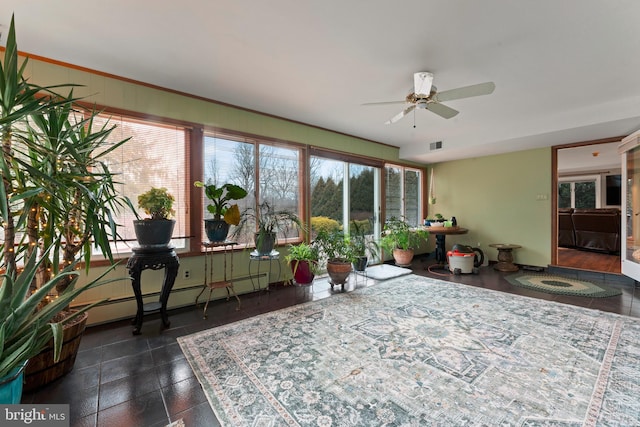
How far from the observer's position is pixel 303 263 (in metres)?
3.84

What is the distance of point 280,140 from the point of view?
13.4 feet

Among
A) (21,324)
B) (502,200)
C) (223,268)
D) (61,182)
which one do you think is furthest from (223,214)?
(502,200)

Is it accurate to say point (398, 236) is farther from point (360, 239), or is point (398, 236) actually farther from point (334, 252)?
point (334, 252)

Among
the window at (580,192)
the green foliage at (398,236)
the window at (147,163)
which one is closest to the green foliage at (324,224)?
the green foliage at (398,236)

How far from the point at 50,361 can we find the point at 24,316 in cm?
77

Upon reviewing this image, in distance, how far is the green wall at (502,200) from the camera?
16.4 feet

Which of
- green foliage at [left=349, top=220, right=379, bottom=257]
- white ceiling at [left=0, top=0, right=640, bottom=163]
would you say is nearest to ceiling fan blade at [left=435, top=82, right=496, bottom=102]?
white ceiling at [left=0, top=0, right=640, bottom=163]

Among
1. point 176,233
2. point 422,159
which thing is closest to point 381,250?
point 422,159

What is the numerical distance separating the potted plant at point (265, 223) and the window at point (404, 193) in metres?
2.54

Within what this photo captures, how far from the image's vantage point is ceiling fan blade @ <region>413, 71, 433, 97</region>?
8.37 ft

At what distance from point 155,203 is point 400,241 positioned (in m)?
4.16

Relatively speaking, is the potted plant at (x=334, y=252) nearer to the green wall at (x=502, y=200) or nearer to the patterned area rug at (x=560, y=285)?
the patterned area rug at (x=560, y=285)

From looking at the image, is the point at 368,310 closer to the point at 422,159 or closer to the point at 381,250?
the point at 381,250

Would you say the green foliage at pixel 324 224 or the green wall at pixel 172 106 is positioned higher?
the green wall at pixel 172 106
